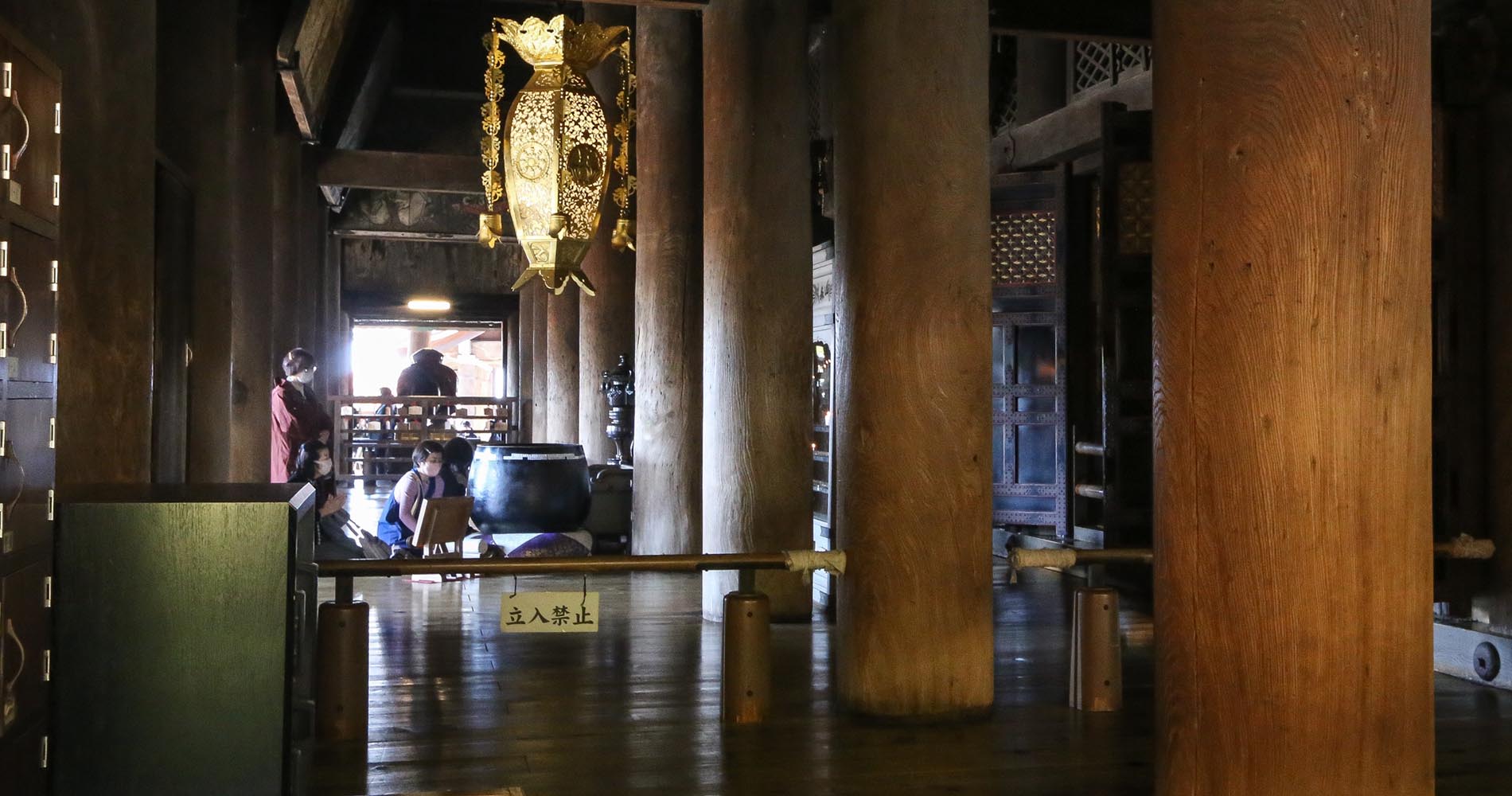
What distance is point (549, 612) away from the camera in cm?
401

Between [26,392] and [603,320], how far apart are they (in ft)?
25.9

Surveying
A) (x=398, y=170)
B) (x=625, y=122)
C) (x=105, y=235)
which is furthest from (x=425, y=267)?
(x=105, y=235)

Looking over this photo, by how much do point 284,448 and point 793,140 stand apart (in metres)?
3.69

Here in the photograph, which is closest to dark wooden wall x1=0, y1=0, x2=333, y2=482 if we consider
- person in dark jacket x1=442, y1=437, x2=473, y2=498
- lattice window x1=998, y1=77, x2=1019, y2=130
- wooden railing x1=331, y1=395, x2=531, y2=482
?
person in dark jacket x1=442, y1=437, x2=473, y2=498

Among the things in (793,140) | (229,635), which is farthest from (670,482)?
(229,635)

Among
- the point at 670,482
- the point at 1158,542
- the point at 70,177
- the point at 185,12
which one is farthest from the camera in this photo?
the point at 670,482

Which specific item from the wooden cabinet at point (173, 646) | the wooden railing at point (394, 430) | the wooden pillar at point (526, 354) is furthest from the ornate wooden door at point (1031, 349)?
the wooden pillar at point (526, 354)

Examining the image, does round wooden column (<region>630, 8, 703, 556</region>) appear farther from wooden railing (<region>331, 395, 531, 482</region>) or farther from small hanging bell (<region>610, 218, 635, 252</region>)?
wooden railing (<region>331, 395, 531, 482</region>)

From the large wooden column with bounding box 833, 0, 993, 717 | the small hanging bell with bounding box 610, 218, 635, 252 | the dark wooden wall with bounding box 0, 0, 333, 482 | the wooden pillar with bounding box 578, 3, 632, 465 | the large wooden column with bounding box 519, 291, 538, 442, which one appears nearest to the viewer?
the dark wooden wall with bounding box 0, 0, 333, 482

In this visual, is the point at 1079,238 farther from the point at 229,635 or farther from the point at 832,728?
the point at 229,635

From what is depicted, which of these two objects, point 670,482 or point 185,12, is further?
point 670,482

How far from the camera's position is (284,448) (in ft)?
24.6

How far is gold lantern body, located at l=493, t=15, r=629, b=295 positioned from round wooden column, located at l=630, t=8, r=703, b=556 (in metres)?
0.36

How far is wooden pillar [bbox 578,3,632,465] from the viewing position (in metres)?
10.1
